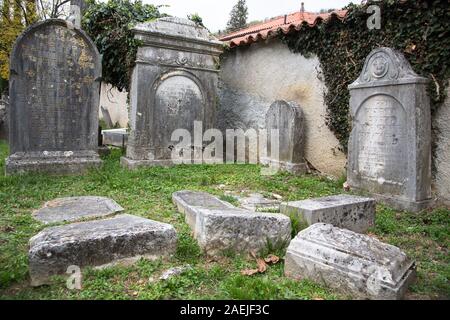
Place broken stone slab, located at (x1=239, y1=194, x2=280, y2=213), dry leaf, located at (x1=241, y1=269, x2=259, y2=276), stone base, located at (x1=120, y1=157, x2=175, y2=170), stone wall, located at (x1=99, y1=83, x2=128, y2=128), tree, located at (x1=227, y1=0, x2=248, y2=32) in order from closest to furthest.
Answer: dry leaf, located at (x1=241, y1=269, x2=259, y2=276) → broken stone slab, located at (x1=239, y1=194, x2=280, y2=213) → stone base, located at (x1=120, y1=157, x2=175, y2=170) → stone wall, located at (x1=99, y1=83, x2=128, y2=128) → tree, located at (x1=227, y1=0, x2=248, y2=32)

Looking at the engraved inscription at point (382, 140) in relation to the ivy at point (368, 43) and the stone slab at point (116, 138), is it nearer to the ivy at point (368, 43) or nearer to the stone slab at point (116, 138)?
the ivy at point (368, 43)

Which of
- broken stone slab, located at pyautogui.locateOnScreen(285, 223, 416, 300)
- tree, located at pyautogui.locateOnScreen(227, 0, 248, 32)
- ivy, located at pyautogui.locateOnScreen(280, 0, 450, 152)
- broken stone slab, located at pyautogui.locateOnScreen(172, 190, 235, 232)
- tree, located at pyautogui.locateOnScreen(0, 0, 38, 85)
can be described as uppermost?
tree, located at pyautogui.locateOnScreen(227, 0, 248, 32)

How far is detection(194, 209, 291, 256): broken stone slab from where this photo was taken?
2.82 m

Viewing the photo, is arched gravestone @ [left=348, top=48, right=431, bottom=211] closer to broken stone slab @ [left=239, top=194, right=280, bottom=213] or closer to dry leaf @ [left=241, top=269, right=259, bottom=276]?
broken stone slab @ [left=239, top=194, right=280, bottom=213]

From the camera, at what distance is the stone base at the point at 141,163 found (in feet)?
21.4

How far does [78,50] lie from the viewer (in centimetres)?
591

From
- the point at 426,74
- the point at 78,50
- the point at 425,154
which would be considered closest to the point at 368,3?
the point at 426,74

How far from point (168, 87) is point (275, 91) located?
262cm

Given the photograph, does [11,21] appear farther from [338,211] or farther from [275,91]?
[338,211]

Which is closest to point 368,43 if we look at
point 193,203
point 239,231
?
point 193,203

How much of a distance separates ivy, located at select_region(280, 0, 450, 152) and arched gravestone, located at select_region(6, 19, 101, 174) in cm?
440

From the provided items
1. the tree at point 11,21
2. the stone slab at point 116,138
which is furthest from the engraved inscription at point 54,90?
the tree at point 11,21

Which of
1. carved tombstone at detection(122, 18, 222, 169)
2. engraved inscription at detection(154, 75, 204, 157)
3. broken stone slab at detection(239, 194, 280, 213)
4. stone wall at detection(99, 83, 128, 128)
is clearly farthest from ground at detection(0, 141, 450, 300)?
stone wall at detection(99, 83, 128, 128)
